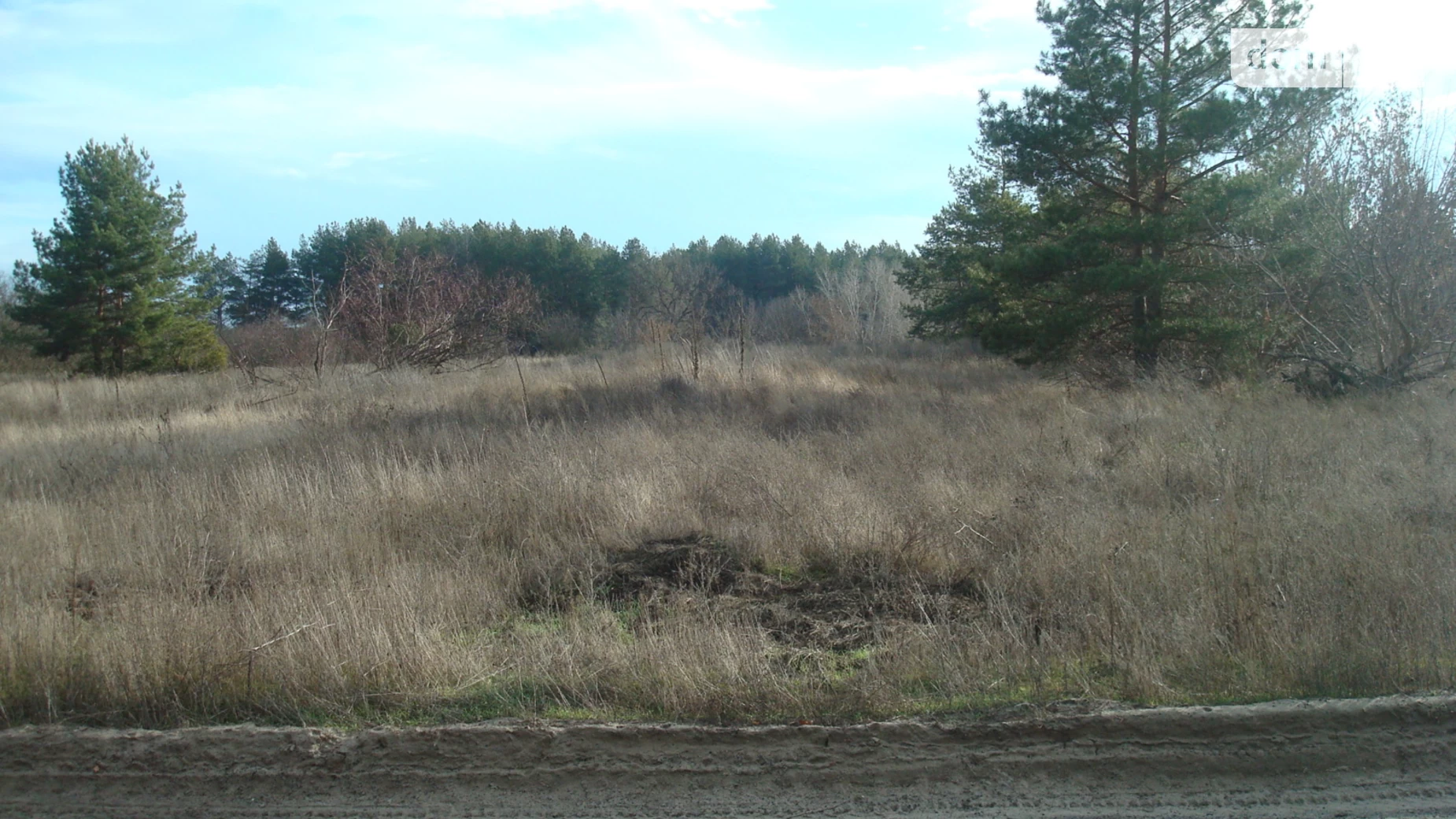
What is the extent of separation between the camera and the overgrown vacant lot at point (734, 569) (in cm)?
411

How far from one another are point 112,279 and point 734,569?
3033 centimetres

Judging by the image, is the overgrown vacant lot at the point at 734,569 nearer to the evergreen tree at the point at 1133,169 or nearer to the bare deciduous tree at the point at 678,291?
the evergreen tree at the point at 1133,169

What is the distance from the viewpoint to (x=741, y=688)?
398 cm

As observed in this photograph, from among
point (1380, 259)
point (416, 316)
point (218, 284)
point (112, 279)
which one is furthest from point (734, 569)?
point (218, 284)

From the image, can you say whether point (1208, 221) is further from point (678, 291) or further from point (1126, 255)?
point (678, 291)

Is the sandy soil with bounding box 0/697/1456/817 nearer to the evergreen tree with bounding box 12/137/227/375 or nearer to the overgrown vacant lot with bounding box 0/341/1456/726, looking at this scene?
the overgrown vacant lot with bounding box 0/341/1456/726

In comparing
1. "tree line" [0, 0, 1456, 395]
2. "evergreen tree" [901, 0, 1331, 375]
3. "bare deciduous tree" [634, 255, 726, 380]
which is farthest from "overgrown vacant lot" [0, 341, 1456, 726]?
"bare deciduous tree" [634, 255, 726, 380]

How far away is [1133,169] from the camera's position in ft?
57.2

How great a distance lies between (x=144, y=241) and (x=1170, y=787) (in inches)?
1317

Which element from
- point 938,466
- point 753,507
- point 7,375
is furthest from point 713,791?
point 7,375

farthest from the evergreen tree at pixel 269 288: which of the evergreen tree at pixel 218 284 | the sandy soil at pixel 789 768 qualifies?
the sandy soil at pixel 789 768

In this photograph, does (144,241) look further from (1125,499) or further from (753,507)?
(1125,499)

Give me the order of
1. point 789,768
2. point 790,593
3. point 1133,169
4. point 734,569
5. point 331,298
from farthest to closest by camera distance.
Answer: point 331,298 → point 1133,169 → point 734,569 → point 790,593 → point 789,768

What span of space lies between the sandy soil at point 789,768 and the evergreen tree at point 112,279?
99.0 feet
